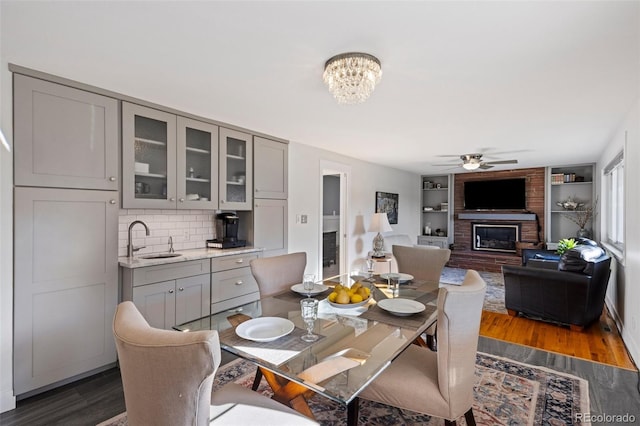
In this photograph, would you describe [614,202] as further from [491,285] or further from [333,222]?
[333,222]

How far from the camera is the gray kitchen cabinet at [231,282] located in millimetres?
3072

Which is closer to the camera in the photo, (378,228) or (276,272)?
(276,272)

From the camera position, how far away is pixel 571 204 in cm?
637

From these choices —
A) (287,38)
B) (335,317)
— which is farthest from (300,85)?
(335,317)

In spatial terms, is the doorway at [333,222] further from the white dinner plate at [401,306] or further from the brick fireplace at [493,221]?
the brick fireplace at [493,221]

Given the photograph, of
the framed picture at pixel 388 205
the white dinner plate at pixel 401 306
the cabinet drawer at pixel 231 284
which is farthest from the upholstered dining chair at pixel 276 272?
the framed picture at pixel 388 205

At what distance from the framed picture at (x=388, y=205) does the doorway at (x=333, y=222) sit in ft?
2.67

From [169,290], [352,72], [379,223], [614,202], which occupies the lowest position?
[169,290]

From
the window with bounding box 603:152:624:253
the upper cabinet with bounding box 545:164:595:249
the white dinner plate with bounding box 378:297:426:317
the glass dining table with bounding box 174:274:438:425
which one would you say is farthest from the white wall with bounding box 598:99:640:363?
the upper cabinet with bounding box 545:164:595:249

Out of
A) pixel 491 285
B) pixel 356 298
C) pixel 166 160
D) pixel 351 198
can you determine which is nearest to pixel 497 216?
pixel 491 285

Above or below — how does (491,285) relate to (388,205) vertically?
below

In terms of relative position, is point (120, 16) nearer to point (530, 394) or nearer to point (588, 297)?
point (530, 394)

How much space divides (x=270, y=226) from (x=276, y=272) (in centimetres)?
154

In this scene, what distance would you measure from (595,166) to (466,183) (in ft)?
7.71
